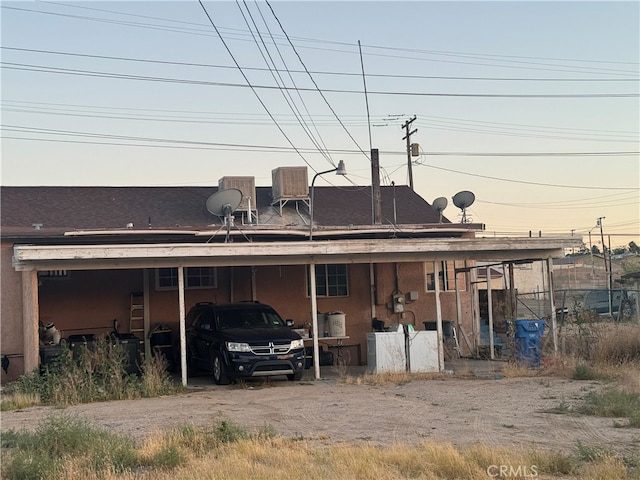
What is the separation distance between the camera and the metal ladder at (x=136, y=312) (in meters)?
19.0

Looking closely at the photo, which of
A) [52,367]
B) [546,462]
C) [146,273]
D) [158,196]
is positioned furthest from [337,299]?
[546,462]

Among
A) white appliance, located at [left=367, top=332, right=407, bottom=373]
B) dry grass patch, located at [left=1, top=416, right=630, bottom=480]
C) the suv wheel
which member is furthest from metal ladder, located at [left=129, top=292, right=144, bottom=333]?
dry grass patch, located at [left=1, top=416, right=630, bottom=480]

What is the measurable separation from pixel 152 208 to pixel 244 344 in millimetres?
8181

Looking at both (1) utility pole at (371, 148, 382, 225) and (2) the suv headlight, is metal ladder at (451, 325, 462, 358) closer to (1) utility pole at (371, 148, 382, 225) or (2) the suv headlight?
(1) utility pole at (371, 148, 382, 225)

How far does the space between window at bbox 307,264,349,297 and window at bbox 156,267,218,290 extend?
2.57 m

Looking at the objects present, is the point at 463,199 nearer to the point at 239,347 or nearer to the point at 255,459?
the point at 239,347

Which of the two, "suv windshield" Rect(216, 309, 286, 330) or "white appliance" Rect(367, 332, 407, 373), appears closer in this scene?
"suv windshield" Rect(216, 309, 286, 330)

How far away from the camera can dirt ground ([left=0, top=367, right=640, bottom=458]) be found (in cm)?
998

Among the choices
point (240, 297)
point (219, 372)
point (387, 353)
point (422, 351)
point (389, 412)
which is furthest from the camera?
point (240, 297)

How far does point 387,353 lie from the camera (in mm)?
17000

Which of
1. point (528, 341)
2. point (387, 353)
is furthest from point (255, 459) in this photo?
point (528, 341)

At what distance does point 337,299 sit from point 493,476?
1316 centimetres

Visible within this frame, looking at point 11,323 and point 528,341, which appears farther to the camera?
point 528,341

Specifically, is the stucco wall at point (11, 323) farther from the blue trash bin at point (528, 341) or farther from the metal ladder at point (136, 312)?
the blue trash bin at point (528, 341)
